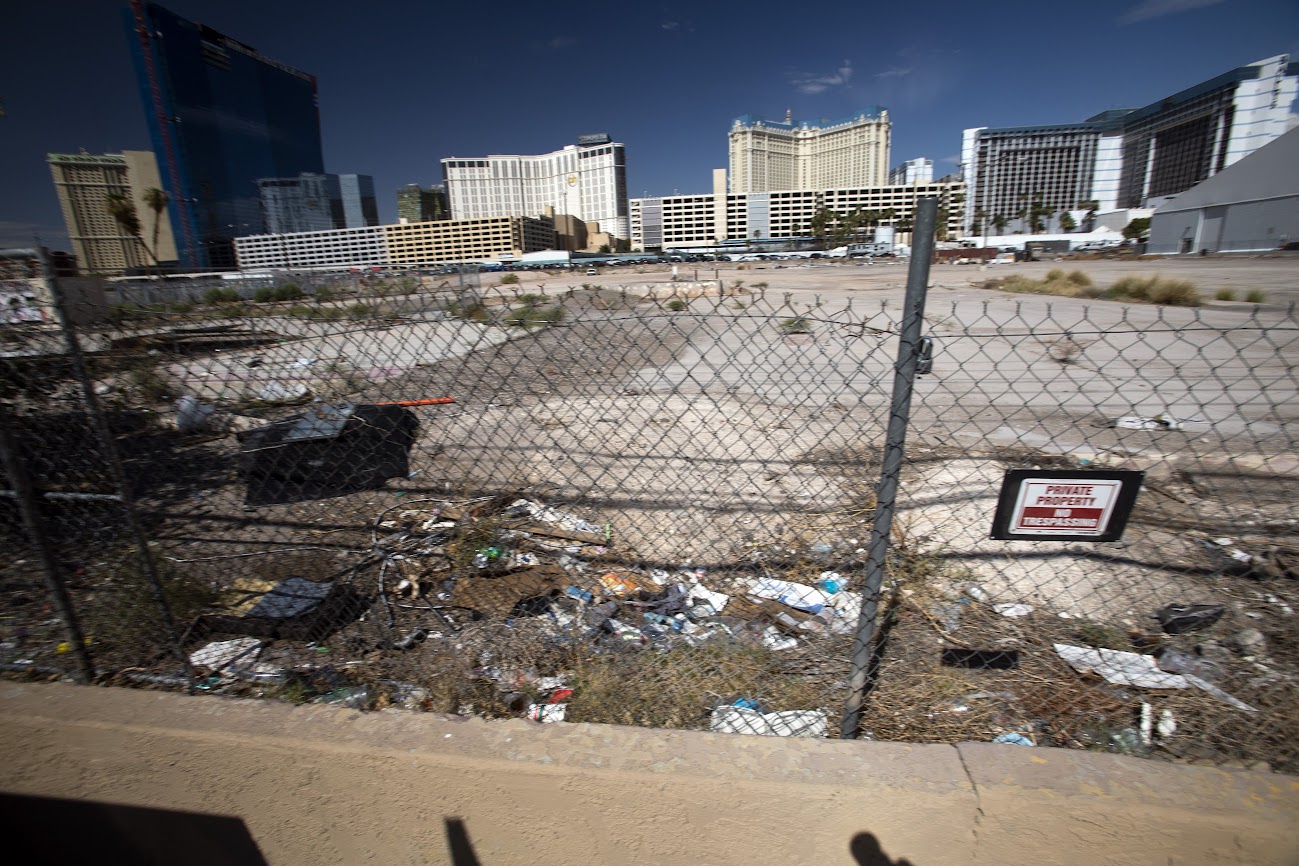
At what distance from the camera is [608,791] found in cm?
162

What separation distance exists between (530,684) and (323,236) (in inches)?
3885

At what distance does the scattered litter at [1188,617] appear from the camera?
9.22 ft

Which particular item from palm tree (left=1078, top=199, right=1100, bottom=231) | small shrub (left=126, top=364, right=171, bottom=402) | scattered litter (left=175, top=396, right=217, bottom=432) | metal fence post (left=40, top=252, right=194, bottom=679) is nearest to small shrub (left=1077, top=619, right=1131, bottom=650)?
metal fence post (left=40, top=252, right=194, bottom=679)

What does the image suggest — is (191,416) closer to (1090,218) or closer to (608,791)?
(608,791)

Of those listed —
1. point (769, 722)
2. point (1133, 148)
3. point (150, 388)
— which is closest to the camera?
point (769, 722)

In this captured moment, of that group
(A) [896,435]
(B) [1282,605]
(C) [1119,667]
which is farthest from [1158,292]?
(A) [896,435]

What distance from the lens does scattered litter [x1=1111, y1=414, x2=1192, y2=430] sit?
235 inches

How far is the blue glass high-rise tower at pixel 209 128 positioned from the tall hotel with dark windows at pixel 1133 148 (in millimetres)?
113114

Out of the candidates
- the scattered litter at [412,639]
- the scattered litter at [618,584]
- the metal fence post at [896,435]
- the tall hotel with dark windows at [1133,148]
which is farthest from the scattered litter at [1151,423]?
the tall hotel with dark windows at [1133,148]

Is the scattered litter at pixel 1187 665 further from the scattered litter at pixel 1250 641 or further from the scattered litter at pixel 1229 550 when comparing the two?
the scattered litter at pixel 1229 550

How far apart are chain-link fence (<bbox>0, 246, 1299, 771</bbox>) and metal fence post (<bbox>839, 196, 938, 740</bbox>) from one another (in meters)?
0.06

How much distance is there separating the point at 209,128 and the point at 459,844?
11174cm

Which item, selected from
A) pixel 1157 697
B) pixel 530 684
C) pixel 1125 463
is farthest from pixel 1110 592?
pixel 530 684

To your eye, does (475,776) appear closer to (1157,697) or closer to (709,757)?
(709,757)
